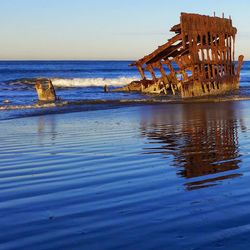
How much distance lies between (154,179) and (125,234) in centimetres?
184

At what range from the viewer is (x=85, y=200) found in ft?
14.8

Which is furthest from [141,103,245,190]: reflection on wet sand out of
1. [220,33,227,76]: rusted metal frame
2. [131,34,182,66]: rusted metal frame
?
[220,33,227,76]: rusted metal frame

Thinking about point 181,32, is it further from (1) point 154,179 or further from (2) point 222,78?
(1) point 154,179

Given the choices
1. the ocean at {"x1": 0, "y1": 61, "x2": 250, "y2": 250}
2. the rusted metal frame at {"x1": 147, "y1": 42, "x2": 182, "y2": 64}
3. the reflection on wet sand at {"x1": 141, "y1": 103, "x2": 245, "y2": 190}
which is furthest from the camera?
the rusted metal frame at {"x1": 147, "y1": 42, "x2": 182, "y2": 64}

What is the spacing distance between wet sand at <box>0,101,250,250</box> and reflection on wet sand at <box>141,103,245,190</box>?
2cm

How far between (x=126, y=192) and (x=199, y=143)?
3794 millimetres

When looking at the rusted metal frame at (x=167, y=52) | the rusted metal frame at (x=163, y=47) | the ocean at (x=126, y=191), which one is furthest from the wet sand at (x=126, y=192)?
the rusted metal frame at (x=167, y=52)

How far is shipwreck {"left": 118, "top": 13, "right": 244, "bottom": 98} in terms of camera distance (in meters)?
21.6

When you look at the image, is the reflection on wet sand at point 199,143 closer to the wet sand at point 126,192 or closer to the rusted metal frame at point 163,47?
the wet sand at point 126,192

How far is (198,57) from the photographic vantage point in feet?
72.2

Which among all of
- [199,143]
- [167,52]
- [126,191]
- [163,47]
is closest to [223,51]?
[167,52]

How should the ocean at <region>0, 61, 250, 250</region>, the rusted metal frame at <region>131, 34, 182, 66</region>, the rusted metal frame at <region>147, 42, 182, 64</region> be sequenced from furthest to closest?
the rusted metal frame at <region>147, 42, 182, 64</region> < the rusted metal frame at <region>131, 34, 182, 66</region> < the ocean at <region>0, 61, 250, 250</region>

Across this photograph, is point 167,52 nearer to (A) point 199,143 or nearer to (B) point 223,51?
(B) point 223,51

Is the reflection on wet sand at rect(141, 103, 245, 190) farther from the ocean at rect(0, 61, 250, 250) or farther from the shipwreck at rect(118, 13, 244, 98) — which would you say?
the shipwreck at rect(118, 13, 244, 98)
